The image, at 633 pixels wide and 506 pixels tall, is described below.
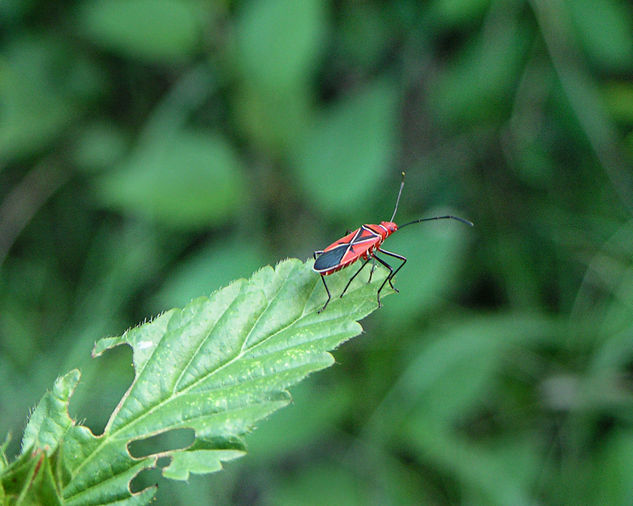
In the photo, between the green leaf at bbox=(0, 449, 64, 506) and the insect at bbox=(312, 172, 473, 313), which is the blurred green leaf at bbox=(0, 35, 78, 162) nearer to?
the insect at bbox=(312, 172, 473, 313)

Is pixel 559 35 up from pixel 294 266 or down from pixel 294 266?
up

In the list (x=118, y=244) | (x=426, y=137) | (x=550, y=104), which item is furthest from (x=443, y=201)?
(x=118, y=244)

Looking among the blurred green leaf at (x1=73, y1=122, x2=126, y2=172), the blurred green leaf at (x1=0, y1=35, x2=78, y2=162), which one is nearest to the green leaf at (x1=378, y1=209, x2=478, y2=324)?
the blurred green leaf at (x1=73, y1=122, x2=126, y2=172)

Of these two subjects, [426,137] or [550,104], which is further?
[426,137]

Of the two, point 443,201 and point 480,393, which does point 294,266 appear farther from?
point 443,201

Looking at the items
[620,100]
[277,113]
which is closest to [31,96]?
[277,113]

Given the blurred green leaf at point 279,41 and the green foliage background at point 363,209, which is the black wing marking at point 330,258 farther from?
the blurred green leaf at point 279,41
